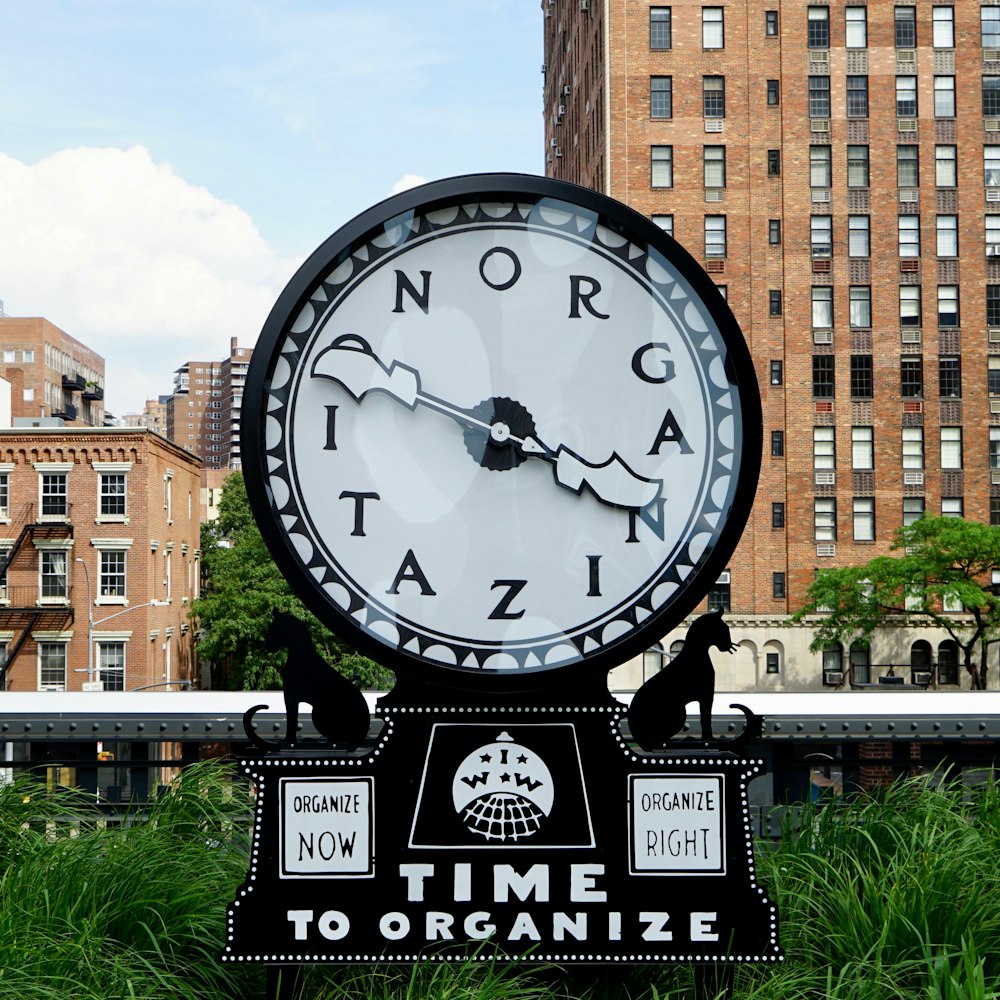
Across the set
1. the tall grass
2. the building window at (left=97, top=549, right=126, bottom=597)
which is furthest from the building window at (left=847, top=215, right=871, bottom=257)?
the tall grass

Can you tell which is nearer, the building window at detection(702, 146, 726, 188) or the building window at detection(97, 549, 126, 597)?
the building window at detection(97, 549, 126, 597)

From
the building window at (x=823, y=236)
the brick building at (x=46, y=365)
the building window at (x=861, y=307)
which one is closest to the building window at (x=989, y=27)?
the building window at (x=823, y=236)

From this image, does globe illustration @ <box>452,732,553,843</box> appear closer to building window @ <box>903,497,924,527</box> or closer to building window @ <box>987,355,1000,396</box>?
building window @ <box>903,497,924,527</box>

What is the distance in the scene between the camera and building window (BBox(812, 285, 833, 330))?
159 feet

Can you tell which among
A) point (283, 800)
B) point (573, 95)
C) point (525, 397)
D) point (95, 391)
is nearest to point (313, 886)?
point (283, 800)

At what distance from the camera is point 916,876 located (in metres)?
4.02

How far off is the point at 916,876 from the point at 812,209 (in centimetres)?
4778

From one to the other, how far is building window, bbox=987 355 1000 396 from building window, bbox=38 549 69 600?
37.6m

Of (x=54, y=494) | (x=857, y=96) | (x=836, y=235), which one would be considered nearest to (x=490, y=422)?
(x=54, y=494)

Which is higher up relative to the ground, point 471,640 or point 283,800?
point 471,640

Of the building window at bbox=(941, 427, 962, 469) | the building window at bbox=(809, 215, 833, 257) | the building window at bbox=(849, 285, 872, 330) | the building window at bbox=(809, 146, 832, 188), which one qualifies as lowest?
the building window at bbox=(941, 427, 962, 469)

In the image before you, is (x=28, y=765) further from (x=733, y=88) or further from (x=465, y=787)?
(x=733, y=88)

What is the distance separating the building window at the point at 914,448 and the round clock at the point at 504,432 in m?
46.8

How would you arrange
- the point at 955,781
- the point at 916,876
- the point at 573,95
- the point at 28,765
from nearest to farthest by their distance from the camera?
the point at 916,876
the point at 955,781
the point at 28,765
the point at 573,95
